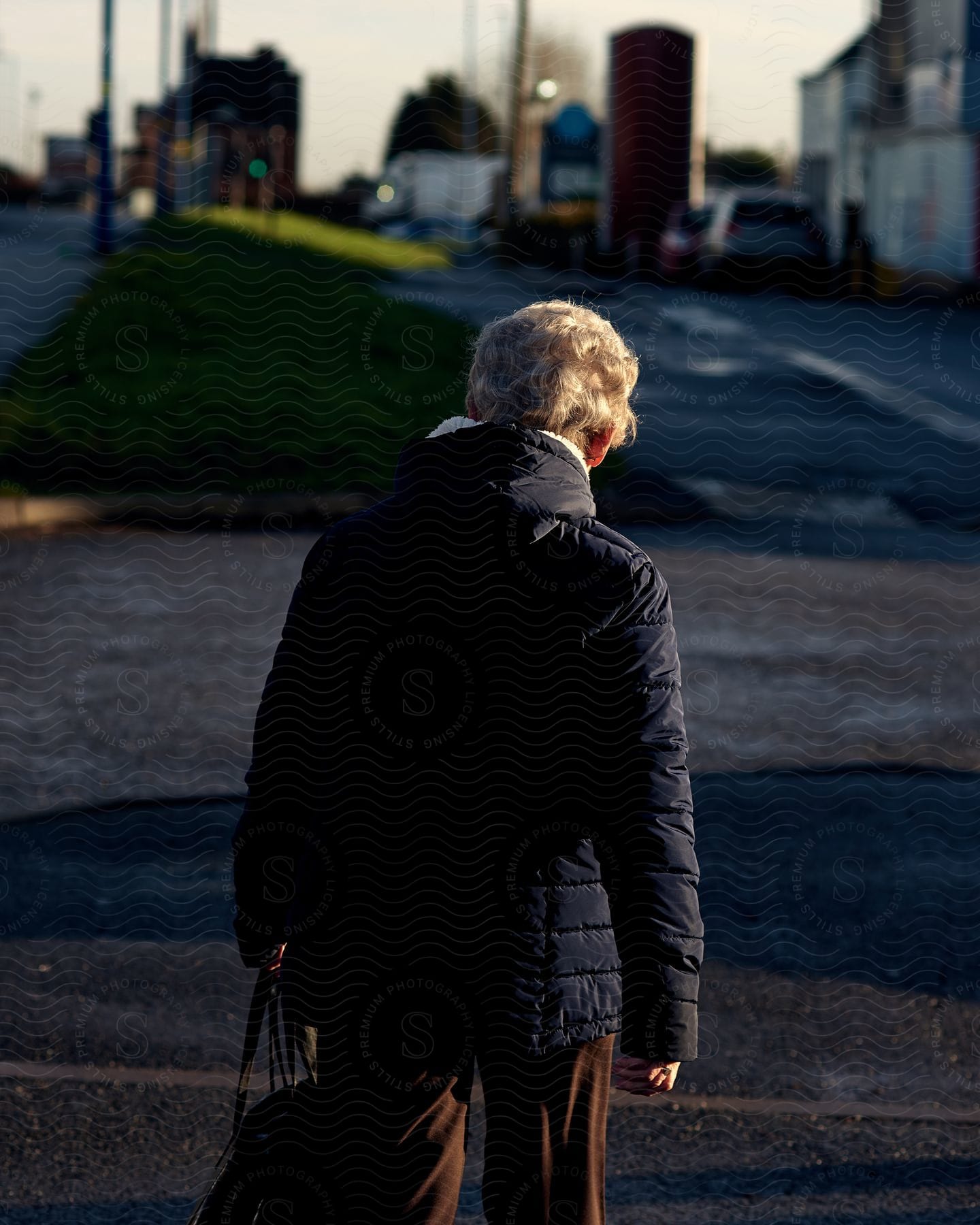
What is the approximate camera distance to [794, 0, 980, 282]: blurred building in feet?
98.3

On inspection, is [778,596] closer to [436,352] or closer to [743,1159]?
[743,1159]

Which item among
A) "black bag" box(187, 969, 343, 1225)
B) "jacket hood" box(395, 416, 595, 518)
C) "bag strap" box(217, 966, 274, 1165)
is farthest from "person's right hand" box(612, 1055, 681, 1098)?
"jacket hood" box(395, 416, 595, 518)

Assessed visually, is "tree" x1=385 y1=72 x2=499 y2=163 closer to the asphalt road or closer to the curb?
the curb

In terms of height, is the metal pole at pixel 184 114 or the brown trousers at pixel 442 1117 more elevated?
the metal pole at pixel 184 114

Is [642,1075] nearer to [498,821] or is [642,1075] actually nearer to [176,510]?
[498,821]

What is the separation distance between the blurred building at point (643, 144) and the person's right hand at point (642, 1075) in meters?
24.1

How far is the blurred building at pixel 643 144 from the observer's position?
25.8 meters

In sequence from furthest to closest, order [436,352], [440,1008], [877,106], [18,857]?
1. [877,106]
2. [436,352]
3. [18,857]
4. [440,1008]

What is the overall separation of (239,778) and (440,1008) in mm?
3619

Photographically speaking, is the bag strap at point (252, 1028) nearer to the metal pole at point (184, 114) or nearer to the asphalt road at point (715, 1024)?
the asphalt road at point (715, 1024)

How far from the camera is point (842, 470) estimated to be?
13117 millimetres

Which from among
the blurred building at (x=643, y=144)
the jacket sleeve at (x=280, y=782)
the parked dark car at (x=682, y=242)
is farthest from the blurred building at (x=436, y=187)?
the jacket sleeve at (x=280, y=782)

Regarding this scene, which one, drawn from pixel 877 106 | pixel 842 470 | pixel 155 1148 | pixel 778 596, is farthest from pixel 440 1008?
pixel 877 106

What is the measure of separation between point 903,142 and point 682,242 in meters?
9.05
